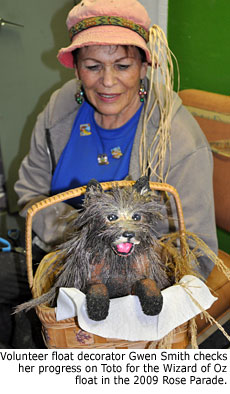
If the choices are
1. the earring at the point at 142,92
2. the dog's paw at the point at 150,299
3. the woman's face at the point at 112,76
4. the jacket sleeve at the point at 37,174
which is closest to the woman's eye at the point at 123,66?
the woman's face at the point at 112,76

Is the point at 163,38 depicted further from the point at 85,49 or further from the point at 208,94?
the point at 208,94

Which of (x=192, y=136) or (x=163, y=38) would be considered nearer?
(x=163, y=38)

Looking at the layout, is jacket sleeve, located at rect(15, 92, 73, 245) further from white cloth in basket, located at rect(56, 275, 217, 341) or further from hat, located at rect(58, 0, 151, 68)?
white cloth in basket, located at rect(56, 275, 217, 341)

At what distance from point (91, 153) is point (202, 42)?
2.06ft

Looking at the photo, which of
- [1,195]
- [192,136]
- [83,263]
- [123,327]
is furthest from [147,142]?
[1,195]

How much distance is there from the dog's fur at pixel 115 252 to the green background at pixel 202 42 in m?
0.81

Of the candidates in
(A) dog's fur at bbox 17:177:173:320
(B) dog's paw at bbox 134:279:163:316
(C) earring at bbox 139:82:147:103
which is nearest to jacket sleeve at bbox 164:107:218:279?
(C) earring at bbox 139:82:147:103

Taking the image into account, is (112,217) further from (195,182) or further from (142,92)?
(142,92)

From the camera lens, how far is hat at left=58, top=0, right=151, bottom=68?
0.92 m

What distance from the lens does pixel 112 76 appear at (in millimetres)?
1001

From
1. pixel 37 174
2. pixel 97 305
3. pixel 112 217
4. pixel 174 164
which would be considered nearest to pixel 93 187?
pixel 112 217
